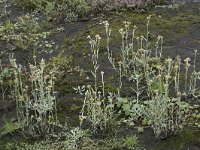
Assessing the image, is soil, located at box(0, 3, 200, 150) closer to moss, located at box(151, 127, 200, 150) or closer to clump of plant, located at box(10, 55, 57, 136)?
moss, located at box(151, 127, 200, 150)

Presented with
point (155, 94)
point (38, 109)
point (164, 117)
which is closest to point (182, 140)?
point (164, 117)

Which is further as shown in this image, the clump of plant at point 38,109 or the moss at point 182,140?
the clump of plant at point 38,109

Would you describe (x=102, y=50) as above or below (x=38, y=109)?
above

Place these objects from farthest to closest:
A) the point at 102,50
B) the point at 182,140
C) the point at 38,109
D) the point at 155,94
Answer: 1. the point at 102,50
2. the point at 155,94
3. the point at 38,109
4. the point at 182,140

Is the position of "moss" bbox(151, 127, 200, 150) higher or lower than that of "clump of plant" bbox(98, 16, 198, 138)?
lower

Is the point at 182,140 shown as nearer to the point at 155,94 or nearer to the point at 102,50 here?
the point at 155,94

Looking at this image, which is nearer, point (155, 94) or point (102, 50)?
point (155, 94)

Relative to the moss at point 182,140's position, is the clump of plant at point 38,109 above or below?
above

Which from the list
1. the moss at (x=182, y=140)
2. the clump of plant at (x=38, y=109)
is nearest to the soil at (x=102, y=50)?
the moss at (x=182, y=140)

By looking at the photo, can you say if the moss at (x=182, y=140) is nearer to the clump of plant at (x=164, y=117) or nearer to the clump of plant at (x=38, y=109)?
the clump of plant at (x=164, y=117)

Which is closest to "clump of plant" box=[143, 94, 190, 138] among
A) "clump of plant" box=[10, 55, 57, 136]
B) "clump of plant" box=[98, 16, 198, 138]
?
"clump of plant" box=[98, 16, 198, 138]

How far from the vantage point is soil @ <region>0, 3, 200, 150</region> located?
486 centimetres

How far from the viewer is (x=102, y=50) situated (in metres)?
6.81

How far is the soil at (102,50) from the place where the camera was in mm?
4855
